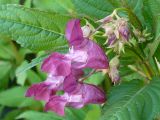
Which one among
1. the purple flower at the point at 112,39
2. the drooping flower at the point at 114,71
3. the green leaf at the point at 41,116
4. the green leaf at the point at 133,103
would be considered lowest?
the green leaf at the point at 41,116

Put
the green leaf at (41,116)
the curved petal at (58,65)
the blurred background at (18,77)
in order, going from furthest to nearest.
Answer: the blurred background at (18,77) < the green leaf at (41,116) < the curved petal at (58,65)

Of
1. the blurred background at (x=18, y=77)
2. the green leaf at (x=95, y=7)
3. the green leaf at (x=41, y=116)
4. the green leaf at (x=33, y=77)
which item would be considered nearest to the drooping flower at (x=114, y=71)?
the green leaf at (x=95, y=7)

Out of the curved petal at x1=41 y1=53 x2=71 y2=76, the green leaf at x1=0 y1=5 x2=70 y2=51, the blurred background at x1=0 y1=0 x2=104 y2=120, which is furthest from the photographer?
the blurred background at x1=0 y1=0 x2=104 y2=120

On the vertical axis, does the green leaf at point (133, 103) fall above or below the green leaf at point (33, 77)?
above

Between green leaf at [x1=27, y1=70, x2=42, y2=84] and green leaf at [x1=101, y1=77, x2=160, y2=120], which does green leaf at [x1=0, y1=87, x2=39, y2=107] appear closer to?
green leaf at [x1=27, y1=70, x2=42, y2=84]

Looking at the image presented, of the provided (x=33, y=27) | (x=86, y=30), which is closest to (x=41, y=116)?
(x=33, y=27)

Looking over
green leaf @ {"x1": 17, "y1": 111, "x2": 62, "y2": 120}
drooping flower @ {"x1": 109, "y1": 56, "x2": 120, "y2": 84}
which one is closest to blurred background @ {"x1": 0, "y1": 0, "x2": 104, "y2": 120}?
green leaf @ {"x1": 17, "y1": 111, "x2": 62, "y2": 120}

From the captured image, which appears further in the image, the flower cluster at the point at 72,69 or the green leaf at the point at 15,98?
the green leaf at the point at 15,98

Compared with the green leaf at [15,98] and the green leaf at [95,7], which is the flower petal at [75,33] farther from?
the green leaf at [15,98]
